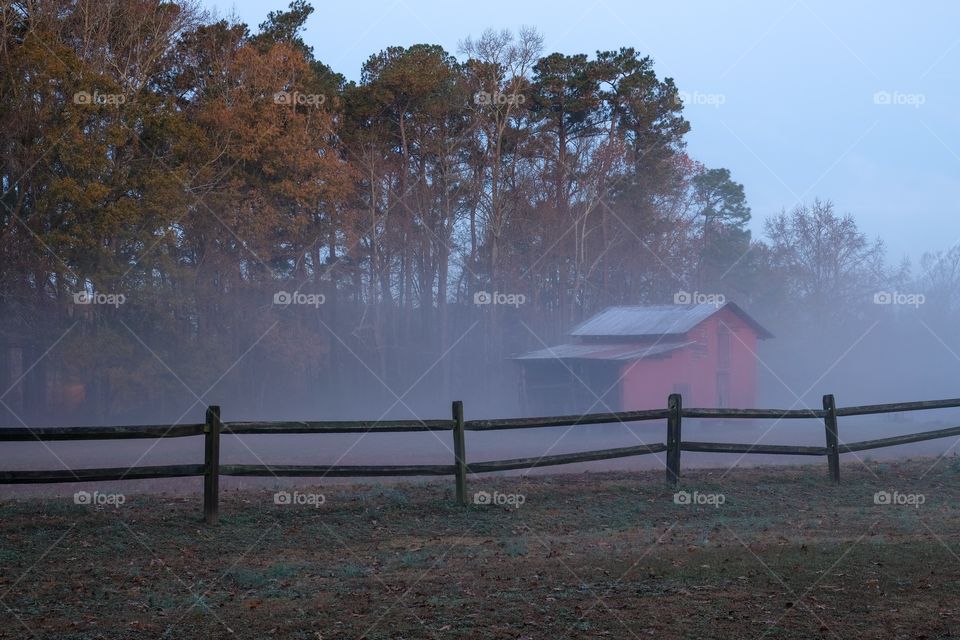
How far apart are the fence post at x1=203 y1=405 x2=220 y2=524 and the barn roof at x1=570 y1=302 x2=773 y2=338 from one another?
112 ft

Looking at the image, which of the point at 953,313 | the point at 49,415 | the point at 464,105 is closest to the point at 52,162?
the point at 49,415

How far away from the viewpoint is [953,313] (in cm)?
9075

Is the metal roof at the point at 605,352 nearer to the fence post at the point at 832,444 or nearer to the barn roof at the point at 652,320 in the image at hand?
the barn roof at the point at 652,320

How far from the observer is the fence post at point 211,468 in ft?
38.0

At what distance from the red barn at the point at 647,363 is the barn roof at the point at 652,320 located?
0.17 ft

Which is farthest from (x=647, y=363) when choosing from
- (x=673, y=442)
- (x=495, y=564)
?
(x=495, y=564)

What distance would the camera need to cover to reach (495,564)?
955 centimetres

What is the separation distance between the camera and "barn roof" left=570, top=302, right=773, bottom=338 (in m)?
44.1

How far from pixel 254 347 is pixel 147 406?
6.37 meters

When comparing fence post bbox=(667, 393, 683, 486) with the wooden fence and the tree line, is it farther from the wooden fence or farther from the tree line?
the tree line

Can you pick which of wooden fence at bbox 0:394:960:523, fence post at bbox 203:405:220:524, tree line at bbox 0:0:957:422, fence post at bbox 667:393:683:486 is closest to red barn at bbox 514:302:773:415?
tree line at bbox 0:0:957:422

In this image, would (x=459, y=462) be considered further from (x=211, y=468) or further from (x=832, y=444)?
(x=832, y=444)

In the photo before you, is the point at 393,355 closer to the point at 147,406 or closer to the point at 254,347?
the point at 254,347

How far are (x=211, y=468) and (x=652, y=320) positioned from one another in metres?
36.2
